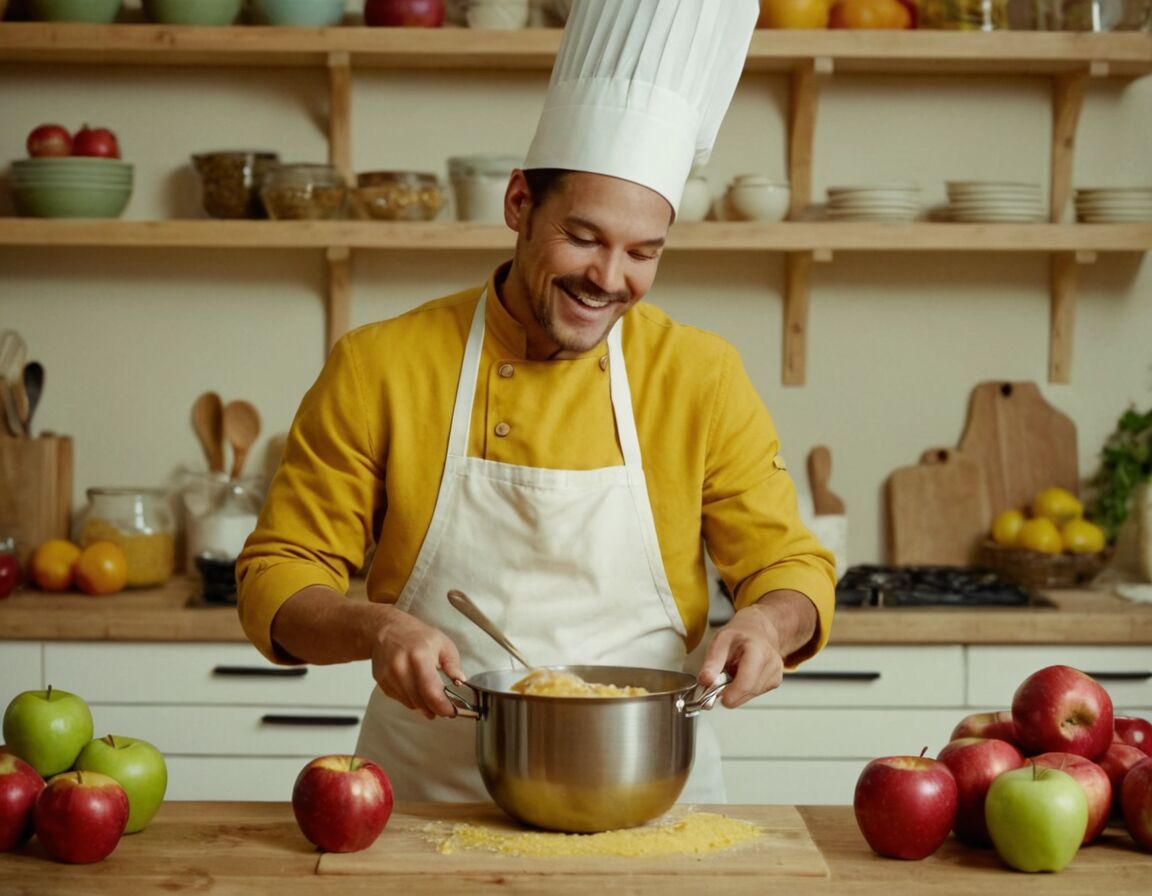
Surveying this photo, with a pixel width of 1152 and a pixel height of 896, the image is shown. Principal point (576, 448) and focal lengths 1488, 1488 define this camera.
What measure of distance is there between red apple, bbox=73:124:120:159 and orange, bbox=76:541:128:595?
83 centimetres

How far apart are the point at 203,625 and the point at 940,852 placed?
1.79 metres

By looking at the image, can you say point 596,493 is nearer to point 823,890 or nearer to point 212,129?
point 823,890

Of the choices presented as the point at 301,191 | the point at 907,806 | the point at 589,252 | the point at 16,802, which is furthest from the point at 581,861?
the point at 301,191

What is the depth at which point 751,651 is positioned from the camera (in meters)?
1.47

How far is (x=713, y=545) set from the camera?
6.03 feet

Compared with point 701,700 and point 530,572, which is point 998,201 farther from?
point 701,700

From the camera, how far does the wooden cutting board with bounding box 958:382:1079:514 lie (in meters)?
3.38

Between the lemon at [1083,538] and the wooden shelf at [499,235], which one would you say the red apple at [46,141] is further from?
the lemon at [1083,538]

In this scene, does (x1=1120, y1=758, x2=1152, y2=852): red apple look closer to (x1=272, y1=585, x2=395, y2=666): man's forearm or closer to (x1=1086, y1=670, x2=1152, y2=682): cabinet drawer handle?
(x1=272, y1=585, x2=395, y2=666): man's forearm

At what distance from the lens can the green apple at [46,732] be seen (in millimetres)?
1424

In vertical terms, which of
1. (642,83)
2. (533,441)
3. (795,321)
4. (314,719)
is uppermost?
(642,83)

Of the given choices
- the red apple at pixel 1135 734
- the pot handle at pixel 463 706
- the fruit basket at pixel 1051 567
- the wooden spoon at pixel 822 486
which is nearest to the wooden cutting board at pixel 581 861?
the pot handle at pixel 463 706

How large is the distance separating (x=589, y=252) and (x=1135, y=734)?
764 mm

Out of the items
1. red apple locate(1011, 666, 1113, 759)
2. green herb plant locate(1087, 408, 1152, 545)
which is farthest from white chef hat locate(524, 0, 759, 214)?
green herb plant locate(1087, 408, 1152, 545)
